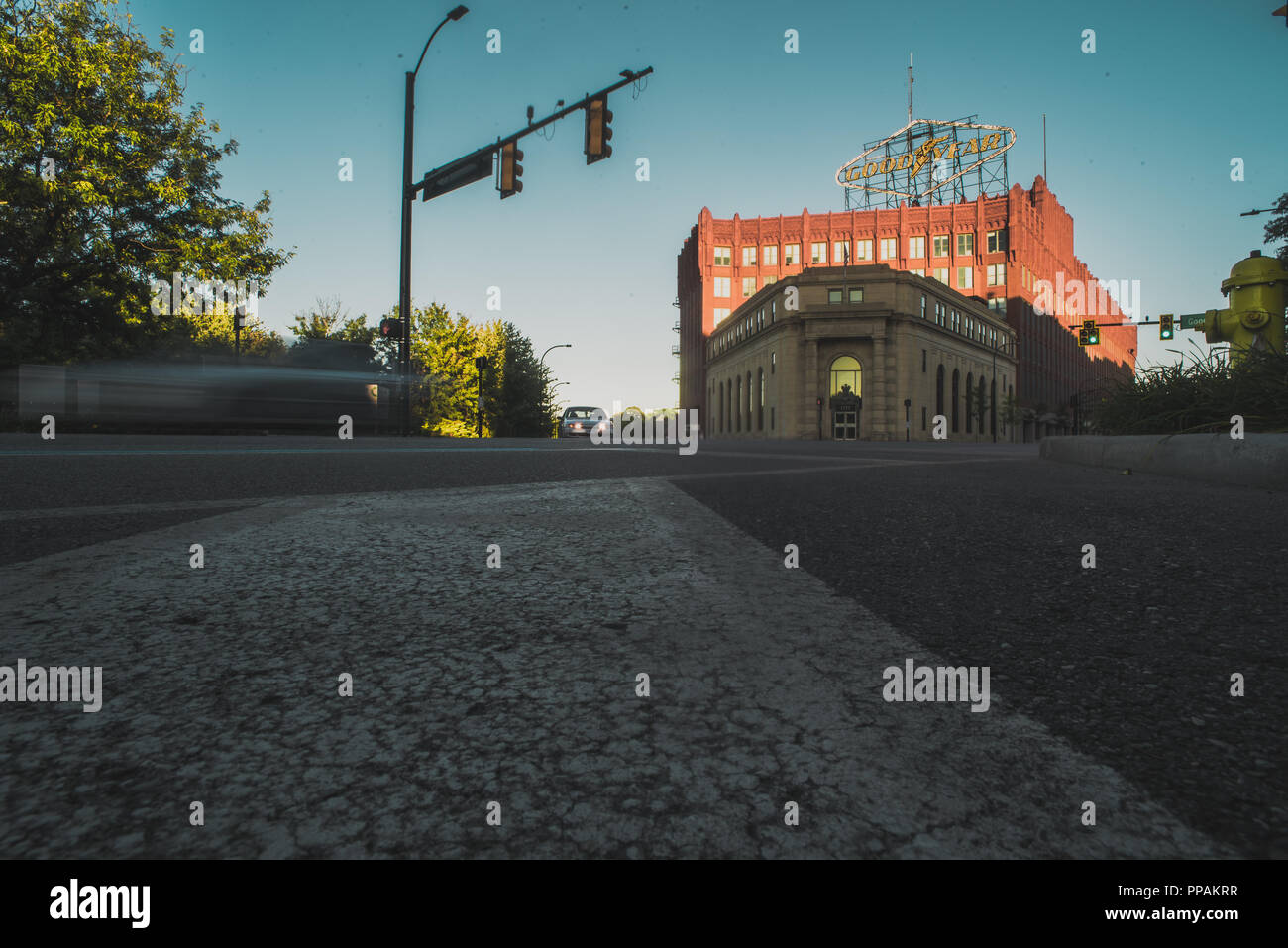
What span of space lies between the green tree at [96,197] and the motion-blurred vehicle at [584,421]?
1395cm

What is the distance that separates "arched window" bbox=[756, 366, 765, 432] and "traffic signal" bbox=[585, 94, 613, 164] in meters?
44.3

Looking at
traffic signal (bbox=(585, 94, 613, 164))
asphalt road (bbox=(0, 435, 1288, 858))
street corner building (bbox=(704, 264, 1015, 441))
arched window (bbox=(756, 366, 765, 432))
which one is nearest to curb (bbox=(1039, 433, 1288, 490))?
asphalt road (bbox=(0, 435, 1288, 858))

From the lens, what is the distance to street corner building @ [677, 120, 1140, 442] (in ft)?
166

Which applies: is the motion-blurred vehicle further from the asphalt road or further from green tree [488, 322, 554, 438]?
the asphalt road

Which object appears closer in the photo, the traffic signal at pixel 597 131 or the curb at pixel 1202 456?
the curb at pixel 1202 456

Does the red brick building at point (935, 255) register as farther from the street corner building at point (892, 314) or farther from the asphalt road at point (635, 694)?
the asphalt road at point (635, 694)

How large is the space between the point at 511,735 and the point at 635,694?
0.27m

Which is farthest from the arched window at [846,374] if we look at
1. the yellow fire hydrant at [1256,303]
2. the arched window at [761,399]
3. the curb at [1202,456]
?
the curb at [1202,456]

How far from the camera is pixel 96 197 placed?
61.5 feet

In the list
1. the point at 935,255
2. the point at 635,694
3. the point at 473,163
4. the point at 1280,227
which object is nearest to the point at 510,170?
the point at 473,163

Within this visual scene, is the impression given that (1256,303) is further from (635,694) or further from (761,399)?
(761,399)

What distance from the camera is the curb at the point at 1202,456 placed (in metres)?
4.85

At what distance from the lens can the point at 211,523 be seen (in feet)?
10.3
